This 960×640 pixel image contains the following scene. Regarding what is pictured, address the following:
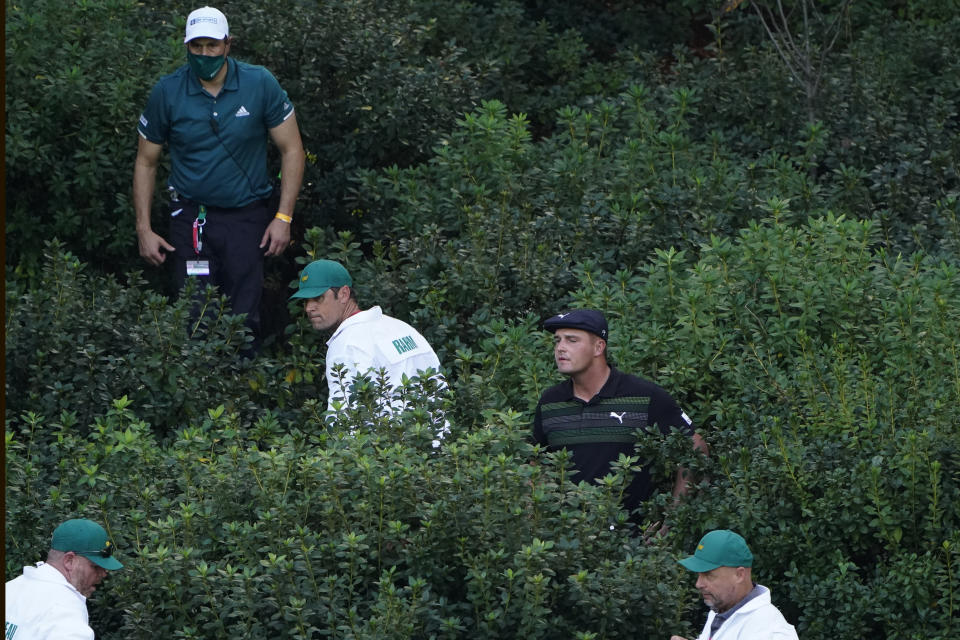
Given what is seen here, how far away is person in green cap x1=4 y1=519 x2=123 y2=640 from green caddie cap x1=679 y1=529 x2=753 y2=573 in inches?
91.9

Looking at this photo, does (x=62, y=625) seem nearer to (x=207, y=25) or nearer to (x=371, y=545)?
(x=371, y=545)

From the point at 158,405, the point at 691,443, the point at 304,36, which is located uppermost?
the point at 304,36

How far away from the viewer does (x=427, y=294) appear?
9.38 metres

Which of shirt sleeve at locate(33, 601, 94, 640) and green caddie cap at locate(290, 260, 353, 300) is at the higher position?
green caddie cap at locate(290, 260, 353, 300)

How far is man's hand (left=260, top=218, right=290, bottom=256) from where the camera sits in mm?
9656

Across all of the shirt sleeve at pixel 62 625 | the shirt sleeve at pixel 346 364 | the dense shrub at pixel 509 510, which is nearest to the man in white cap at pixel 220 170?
the dense shrub at pixel 509 510

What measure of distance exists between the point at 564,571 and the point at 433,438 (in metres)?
1.04

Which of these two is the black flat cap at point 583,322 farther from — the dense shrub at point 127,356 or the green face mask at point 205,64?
the green face mask at point 205,64

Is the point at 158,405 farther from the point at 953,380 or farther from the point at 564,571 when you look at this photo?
→ the point at 953,380

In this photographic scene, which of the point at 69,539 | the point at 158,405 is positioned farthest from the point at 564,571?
the point at 158,405

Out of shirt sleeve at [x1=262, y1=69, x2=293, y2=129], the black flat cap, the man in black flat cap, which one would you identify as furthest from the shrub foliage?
shirt sleeve at [x1=262, y1=69, x2=293, y2=129]

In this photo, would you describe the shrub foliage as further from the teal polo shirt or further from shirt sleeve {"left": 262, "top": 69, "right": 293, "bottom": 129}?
shirt sleeve {"left": 262, "top": 69, "right": 293, "bottom": 129}

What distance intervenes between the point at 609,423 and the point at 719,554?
55.8 inches

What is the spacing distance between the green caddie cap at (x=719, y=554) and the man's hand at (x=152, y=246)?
4901mm
